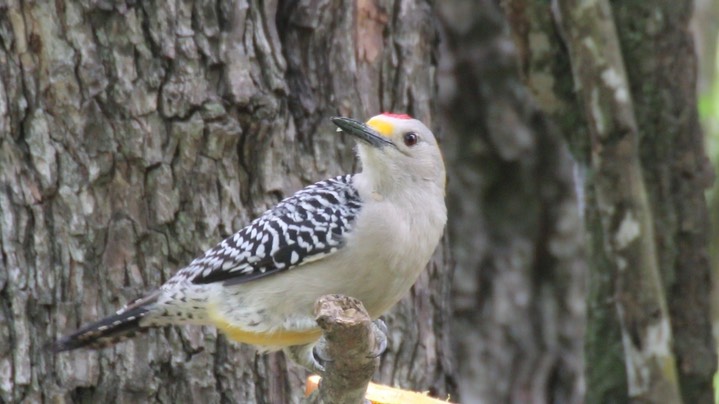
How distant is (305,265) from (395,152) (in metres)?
0.71

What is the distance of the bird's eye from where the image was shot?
5.04m

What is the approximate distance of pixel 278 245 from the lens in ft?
15.7

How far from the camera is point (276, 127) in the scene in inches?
210

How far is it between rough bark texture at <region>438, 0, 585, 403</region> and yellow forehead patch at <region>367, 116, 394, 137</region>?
3.19 meters

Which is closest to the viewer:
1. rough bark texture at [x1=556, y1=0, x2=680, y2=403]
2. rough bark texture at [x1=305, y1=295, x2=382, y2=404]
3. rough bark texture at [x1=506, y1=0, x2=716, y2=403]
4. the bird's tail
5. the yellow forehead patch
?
rough bark texture at [x1=305, y1=295, x2=382, y2=404]

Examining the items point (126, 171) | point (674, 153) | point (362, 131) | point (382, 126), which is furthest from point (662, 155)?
point (126, 171)

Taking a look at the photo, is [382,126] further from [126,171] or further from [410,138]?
[126,171]

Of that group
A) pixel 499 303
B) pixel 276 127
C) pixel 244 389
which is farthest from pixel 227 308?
pixel 499 303

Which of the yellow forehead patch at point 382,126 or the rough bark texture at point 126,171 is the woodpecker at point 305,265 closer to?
the yellow forehead patch at point 382,126

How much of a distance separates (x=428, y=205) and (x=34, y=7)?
211 cm

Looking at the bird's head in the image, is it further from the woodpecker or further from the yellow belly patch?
the yellow belly patch

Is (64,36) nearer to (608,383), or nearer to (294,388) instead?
(294,388)

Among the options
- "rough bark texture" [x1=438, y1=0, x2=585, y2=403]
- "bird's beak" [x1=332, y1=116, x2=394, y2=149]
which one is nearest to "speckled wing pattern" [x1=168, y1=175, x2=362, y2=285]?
"bird's beak" [x1=332, y1=116, x2=394, y2=149]

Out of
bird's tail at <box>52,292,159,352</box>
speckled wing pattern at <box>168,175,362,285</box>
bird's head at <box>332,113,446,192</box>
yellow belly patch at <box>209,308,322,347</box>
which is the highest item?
bird's head at <box>332,113,446,192</box>
